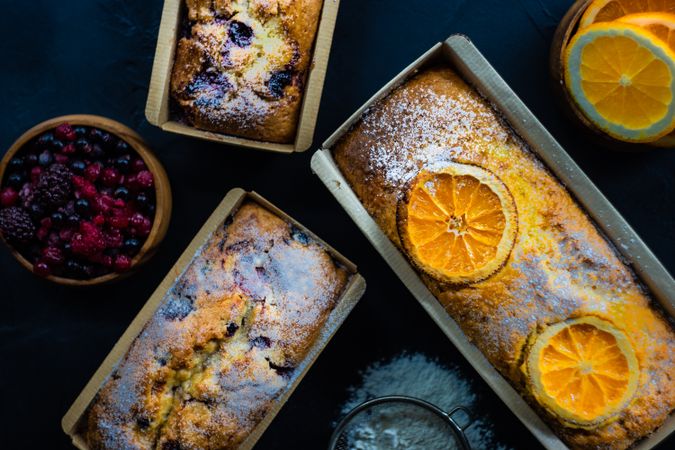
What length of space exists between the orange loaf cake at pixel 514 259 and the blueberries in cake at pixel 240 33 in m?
0.54

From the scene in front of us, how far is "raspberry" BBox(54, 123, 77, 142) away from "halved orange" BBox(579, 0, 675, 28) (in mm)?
2049

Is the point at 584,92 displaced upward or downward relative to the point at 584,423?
upward

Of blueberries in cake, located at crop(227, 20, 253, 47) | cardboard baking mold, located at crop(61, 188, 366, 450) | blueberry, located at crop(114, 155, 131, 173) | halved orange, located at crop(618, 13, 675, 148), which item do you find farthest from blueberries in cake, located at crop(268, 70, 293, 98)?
halved orange, located at crop(618, 13, 675, 148)

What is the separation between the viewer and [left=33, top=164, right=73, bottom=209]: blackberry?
2.46m

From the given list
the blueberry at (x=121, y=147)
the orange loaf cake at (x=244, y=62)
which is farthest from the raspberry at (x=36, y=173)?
the orange loaf cake at (x=244, y=62)

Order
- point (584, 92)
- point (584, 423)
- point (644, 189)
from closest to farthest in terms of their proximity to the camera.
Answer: point (584, 423) < point (584, 92) < point (644, 189)

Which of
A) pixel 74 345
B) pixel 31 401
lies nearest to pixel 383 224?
pixel 74 345

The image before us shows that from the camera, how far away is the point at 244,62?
8.09 ft

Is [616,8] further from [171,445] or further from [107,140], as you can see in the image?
[171,445]

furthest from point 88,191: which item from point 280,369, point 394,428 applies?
point 394,428

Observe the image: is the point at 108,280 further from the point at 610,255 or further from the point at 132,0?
the point at 610,255

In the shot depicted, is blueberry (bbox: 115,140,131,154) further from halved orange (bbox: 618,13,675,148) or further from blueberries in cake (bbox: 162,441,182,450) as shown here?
halved orange (bbox: 618,13,675,148)

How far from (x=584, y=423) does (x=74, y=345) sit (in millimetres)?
2144

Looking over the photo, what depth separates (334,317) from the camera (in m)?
2.52
